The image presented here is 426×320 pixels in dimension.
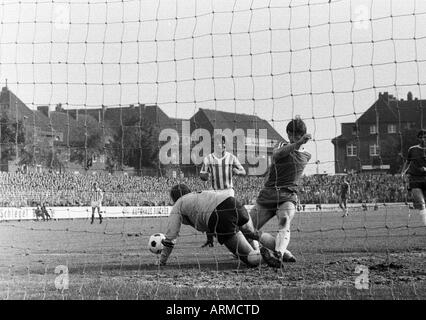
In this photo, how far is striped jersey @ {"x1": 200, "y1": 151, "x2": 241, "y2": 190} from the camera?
40.5ft

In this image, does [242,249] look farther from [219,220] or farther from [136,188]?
[136,188]

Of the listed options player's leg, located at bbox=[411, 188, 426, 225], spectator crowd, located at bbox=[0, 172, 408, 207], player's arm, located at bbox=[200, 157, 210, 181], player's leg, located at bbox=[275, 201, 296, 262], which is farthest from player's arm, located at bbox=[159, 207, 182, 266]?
spectator crowd, located at bbox=[0, 172, 408, 207]

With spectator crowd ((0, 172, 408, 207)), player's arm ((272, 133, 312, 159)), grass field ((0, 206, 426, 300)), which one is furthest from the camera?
spectator crowd ((0, 172, 408, 207))

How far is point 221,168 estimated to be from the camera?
40.6 ft

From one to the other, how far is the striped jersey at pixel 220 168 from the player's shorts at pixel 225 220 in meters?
3.48

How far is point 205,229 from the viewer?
9.05 metres

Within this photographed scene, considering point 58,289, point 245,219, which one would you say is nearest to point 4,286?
point 58,289

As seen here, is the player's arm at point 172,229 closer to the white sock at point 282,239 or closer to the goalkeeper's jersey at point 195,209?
the goalkeeper's jersey at point 195,209

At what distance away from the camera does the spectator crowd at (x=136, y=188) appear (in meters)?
34.3

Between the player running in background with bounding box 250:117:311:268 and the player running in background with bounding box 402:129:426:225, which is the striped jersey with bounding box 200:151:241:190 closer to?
the player running in background with bounding box 250:117:311:268

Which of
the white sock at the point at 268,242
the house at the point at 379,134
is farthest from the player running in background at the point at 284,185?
the house at the point at 379,134

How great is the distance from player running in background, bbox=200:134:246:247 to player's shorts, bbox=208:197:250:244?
3.43 m

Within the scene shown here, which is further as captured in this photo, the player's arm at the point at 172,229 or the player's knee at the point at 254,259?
the player's arm at the point at 172,229
